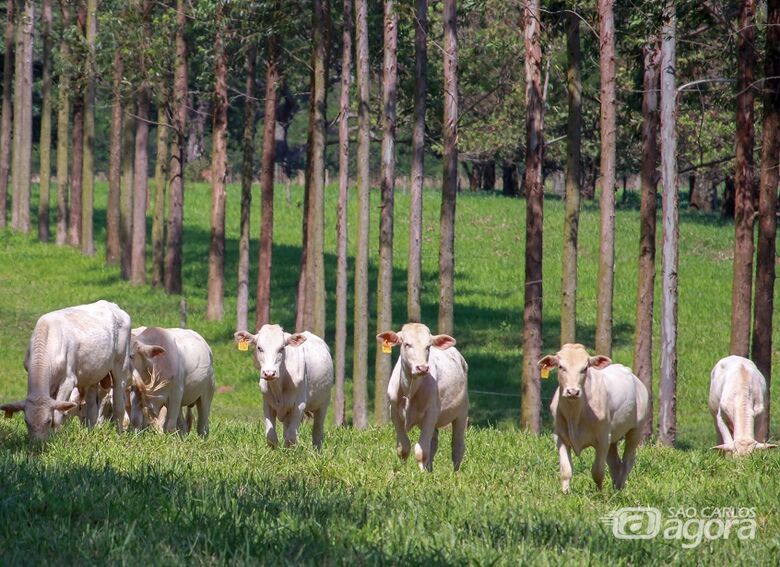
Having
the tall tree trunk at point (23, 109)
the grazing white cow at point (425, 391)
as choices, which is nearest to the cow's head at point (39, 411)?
the grazing white cow at point (425, 391)

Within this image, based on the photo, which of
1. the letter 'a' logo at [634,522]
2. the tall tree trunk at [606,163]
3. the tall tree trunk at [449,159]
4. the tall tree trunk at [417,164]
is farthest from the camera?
the tall tree trunk at [417,164]

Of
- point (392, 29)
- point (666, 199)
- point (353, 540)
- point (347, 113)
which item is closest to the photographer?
point (353, 540)

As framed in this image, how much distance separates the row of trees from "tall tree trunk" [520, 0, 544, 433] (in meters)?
0.03

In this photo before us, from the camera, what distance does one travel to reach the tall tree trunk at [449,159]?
2477 cm

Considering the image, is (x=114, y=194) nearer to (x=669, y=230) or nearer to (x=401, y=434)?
(x=669, y=230)

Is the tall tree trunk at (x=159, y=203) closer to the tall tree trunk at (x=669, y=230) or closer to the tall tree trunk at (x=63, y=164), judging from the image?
the tall tree trunk at (x=63, y=164)

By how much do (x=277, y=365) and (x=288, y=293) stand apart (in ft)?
88.1

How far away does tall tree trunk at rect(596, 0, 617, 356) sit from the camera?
74.4ft

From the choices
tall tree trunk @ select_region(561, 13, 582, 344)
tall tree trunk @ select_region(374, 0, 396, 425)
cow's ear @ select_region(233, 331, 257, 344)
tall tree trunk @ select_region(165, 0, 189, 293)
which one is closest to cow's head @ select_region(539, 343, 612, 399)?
cow's ear @ select_region(233, 331, 257, 344)

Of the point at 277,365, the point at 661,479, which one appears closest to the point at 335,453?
the point at 277,365

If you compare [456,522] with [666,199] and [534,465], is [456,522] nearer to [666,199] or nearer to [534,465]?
[534,465]

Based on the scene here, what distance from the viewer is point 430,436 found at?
14.4 metres

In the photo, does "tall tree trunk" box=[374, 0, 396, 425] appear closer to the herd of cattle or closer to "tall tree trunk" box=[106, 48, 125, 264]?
the herd of cattle

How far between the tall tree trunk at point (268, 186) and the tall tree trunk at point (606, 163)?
11.8 meters
